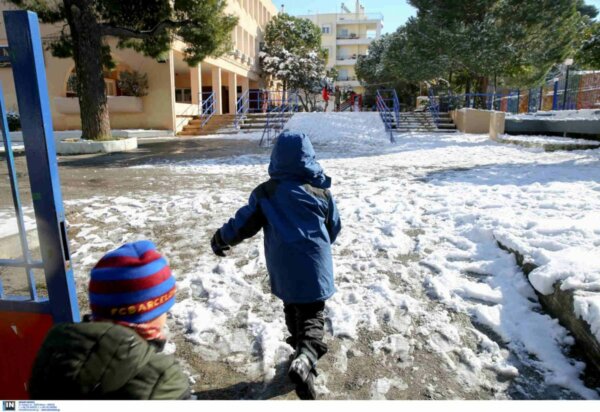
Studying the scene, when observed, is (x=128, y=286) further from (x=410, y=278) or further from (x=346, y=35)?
(x=346, y=35)

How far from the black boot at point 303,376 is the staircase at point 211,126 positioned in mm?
18300

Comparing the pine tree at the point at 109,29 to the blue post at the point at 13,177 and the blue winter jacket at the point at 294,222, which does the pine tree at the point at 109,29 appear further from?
the blue winter jacket at the point at 294,222

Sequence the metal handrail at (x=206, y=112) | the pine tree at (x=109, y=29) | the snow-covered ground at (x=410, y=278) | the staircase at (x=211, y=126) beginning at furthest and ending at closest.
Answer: the metal handrail at (x=206, y=112)
the staircase at (x=211, y=126)
the pine tree at (x=109, y=29)
the snow-covered ground at (x=410, y=278)

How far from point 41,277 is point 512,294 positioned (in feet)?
12.3

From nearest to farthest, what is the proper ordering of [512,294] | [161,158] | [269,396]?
[269,396] → [512,294] → [161,158]

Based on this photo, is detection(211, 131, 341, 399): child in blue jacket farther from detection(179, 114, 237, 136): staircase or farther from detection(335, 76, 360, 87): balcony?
detection(335, 76, 360, 87): balcony

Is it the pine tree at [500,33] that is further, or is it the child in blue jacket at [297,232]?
the pine tree at [500,33]

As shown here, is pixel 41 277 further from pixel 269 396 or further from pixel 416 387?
pixel 416 387

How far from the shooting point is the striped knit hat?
4.09 feet

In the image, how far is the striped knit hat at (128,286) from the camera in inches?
49.1

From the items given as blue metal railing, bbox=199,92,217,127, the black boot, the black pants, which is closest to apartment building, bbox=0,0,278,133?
blue metal railing, bbox=199,92,217,127

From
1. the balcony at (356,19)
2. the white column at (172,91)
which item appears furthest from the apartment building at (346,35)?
the white column at (172,91)

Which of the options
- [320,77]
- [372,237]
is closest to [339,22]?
[320,77]
